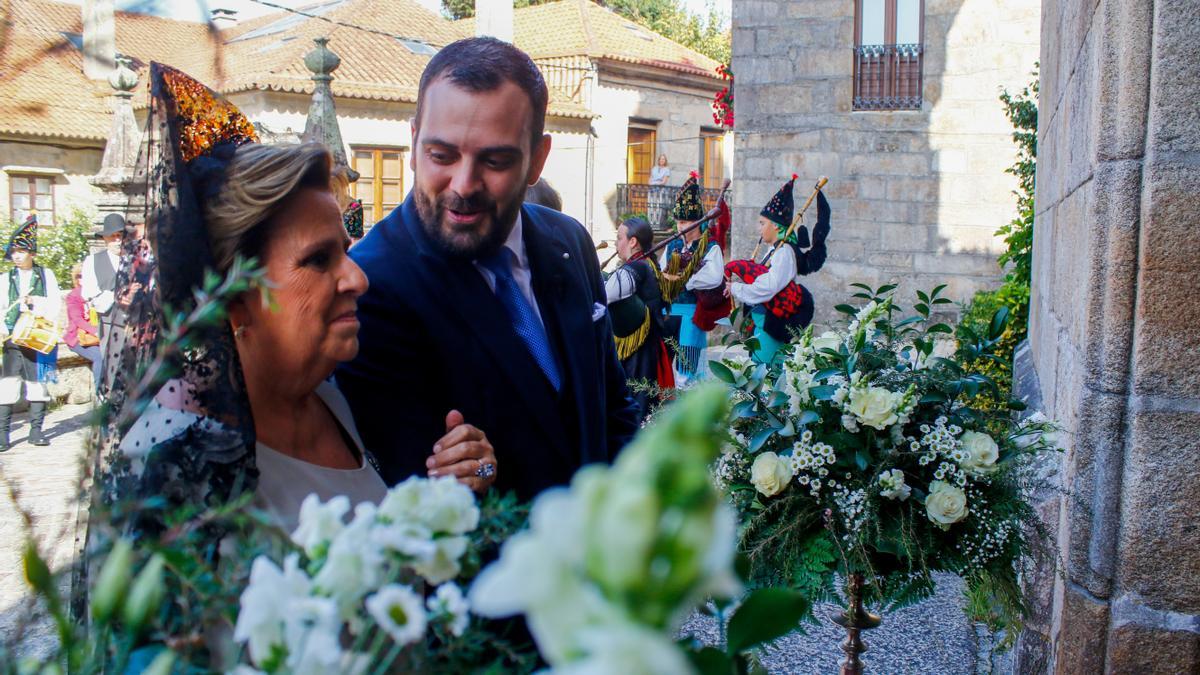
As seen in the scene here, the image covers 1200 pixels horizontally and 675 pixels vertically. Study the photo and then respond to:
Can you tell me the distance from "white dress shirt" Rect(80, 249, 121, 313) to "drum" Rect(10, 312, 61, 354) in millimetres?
380

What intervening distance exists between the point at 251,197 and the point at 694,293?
779 cm

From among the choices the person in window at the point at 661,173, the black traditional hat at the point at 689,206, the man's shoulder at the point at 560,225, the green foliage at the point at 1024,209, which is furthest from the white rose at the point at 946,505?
the person in window at the point at 661,173

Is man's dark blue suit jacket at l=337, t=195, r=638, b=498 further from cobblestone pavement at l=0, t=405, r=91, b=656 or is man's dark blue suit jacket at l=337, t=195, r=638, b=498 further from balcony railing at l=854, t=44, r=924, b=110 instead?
balcony railing at l=854, t=44, r=924, b=110

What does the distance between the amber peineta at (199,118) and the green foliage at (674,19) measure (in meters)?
37.2

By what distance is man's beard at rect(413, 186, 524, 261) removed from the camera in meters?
2.08

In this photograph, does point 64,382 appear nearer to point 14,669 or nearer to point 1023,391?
point 1023,391

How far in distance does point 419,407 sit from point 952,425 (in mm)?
1273

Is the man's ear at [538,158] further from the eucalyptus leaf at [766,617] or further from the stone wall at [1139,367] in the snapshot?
the eucalyptus leaf at [766,617]

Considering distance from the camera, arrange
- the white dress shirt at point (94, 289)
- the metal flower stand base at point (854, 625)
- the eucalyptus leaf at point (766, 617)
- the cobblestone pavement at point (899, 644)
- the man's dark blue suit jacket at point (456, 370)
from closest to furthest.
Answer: the eucalyptus leaf at point (766, 617) → the man's dark blue suit jacket at point (456, 370) → the metal flower stand base at point (854, 625) → the cobblestone pavement at point (899, 644) → the white dress shirt at point (94, 289)

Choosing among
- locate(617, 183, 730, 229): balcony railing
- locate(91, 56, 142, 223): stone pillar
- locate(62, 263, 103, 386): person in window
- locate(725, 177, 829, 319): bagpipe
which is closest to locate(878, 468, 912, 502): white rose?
locate(725, 177, 829, 319): bagpipe

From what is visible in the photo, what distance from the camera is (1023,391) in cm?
436

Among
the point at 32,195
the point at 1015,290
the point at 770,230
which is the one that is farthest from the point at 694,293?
the point at 32,195

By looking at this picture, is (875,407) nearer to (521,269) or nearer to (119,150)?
(521,269)

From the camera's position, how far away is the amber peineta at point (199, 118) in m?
1.56
